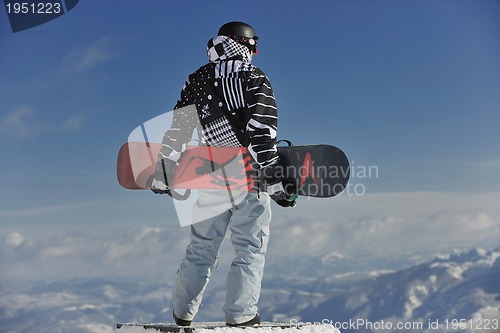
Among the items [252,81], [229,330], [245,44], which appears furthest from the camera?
[245,44]

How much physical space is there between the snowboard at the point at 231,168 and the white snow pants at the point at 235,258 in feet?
0.43

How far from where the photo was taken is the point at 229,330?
322 cm

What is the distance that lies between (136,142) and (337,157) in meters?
1.25

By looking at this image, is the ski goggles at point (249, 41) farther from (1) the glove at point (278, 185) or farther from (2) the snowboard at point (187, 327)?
(2) the snowboard at point (187, 327)

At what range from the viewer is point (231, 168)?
3500 millimetres

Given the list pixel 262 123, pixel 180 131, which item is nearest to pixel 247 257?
pixel 262 123

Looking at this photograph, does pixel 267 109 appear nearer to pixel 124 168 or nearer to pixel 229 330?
pixel 124 168

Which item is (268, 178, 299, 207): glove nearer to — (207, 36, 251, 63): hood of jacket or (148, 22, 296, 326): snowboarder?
(148, 22, 296, 326): snowboarder

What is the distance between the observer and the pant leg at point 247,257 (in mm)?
3391

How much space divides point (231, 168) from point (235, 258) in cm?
54

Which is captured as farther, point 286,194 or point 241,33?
point 241,33

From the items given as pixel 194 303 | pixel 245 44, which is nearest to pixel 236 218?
pixel 194 303

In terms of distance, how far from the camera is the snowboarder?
3.38 m

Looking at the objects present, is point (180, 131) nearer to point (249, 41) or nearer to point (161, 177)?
point (161, 177)
